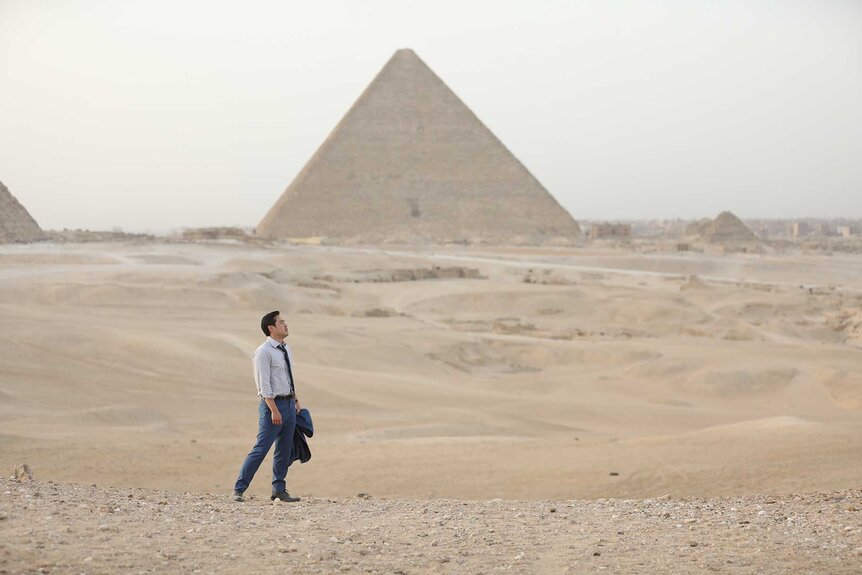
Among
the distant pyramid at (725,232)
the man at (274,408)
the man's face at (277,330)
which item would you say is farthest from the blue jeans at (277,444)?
the distant pyramid at (725,232)

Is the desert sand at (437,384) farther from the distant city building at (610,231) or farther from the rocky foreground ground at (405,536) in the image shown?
the distant city building at (610,231)

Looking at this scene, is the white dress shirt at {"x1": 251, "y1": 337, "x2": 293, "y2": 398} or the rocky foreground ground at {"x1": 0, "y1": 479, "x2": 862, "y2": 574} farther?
the white dress shirt at {"x1": 251, "y1": 337, "x2": 293, "y2": 398}

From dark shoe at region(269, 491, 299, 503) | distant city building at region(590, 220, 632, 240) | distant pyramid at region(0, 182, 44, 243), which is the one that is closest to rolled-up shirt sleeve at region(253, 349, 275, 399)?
dark shoe at region(269, 491, 299, 503)

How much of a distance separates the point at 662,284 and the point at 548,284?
298 centimetres

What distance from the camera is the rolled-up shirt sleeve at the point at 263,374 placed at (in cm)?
410

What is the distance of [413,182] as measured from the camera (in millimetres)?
53469

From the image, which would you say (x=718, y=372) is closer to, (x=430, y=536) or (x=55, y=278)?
(x=430, y=536)

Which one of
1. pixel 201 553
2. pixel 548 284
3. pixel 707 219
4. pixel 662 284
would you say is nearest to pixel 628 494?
pixel 201 553

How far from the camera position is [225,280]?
16.5 meters

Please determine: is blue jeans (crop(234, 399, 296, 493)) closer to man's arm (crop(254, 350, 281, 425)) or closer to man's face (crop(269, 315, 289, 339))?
man's arm (crop(254, 350, 281, 425))

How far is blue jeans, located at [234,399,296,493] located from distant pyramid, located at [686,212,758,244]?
40.2m

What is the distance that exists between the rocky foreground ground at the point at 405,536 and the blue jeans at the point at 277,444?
12 cm

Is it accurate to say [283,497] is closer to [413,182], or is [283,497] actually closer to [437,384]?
[437,384]

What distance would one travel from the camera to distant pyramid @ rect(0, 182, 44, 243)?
24.2 m
